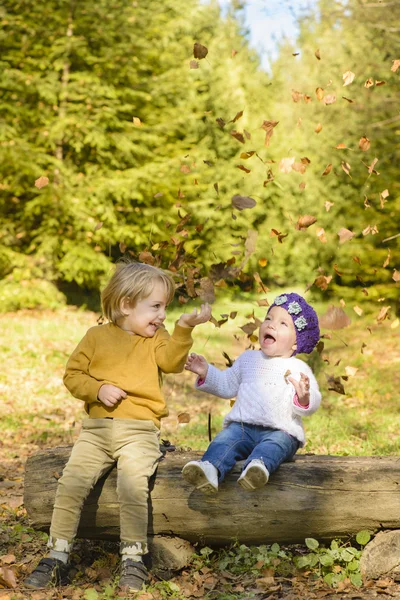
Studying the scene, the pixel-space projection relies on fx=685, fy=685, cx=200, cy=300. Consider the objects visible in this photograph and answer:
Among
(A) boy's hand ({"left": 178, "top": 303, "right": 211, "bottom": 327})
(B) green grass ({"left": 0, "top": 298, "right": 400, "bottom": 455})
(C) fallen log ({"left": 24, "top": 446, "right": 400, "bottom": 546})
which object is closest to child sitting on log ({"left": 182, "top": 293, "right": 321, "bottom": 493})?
(C) fallen log ({"left": 24, "top": 446, "right": 400, "bottom": 546})

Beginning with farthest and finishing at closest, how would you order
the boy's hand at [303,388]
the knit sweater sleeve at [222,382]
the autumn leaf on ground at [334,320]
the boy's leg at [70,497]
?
the autumn leaf on ground at [334,320] < the knit sweater sleeve at [222,382] < the boy's hand at [303,388] < the boy's leg at [70,497]

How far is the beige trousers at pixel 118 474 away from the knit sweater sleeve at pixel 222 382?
1.53 feet

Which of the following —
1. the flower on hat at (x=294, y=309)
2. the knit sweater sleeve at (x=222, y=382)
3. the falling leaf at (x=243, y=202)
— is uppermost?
the falling leaf at (x=243, y=202)

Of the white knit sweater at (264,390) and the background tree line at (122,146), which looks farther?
the background tree line at (122,146)

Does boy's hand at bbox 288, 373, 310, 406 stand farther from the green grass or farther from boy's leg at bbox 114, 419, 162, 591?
the green grass

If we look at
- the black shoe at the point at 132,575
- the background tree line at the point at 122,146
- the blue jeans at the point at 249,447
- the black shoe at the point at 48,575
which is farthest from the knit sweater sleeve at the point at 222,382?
the background tree line at the point at 122,146

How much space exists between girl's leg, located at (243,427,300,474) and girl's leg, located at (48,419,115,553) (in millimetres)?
751

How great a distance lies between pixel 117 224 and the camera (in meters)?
15.1

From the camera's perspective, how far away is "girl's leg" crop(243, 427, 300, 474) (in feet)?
11.4

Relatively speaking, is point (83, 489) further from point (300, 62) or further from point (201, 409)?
point (300, 62)

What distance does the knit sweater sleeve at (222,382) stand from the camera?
3971 mm

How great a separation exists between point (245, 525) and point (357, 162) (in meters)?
12.8

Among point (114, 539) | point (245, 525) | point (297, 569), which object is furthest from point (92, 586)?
point (297, 569)

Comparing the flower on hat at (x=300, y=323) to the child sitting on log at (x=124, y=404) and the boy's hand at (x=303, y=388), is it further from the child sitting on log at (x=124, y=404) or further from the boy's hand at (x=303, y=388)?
the child sitting on log at (x=124, y=404)
